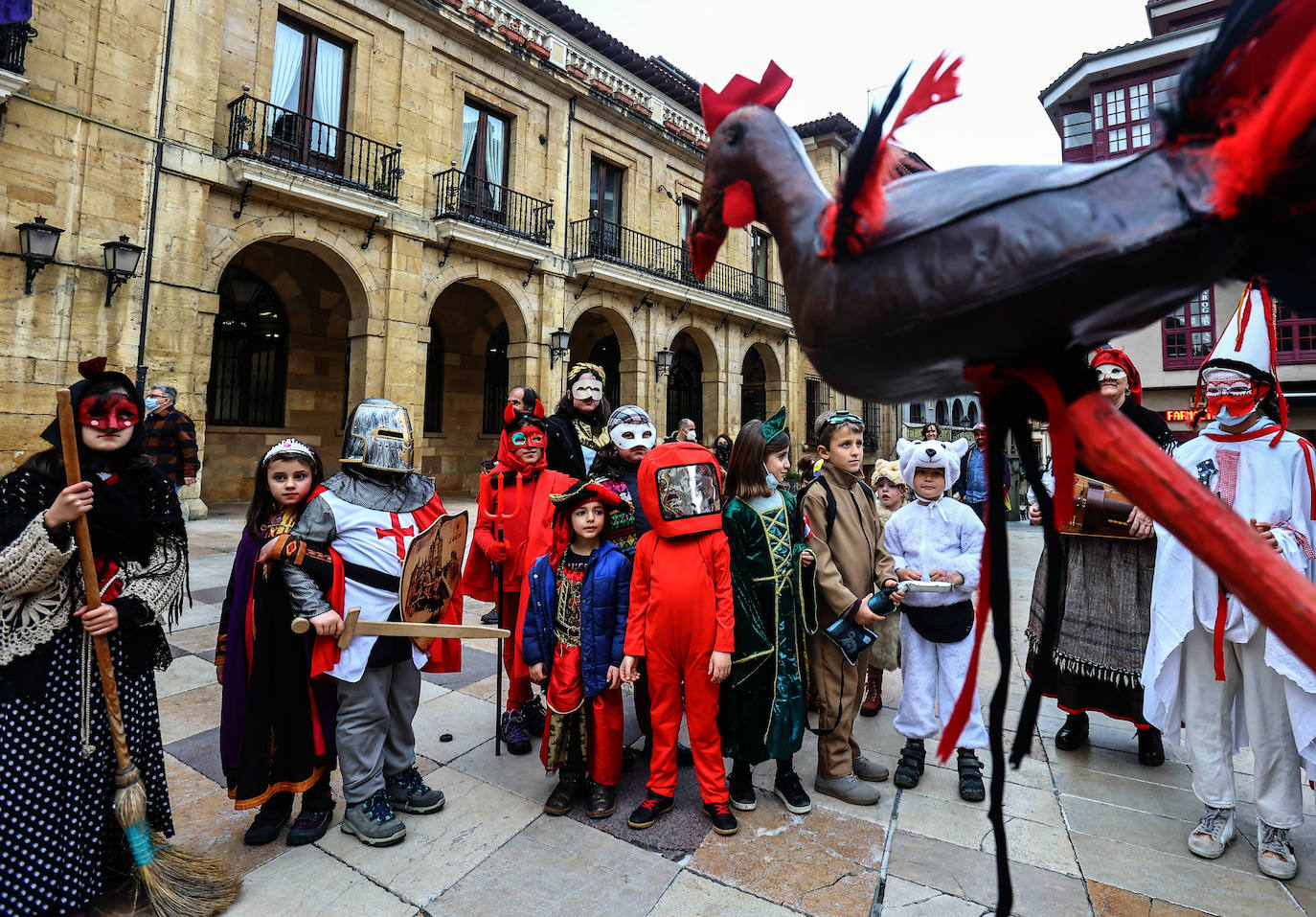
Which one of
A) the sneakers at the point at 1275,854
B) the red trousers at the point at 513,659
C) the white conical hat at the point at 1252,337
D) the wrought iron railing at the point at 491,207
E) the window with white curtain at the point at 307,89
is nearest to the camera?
the white conical hat at the point at 1252,337

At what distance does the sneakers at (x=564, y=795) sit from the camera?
2715 millimetres

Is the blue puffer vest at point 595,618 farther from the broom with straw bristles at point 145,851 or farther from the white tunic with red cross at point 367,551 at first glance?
the broom with straw bristles at point 145,851

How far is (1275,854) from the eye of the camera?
7.66 feet

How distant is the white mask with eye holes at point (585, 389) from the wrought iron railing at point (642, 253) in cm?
911

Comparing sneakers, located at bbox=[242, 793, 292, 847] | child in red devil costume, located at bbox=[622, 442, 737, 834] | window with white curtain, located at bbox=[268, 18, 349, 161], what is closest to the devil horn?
child in red devil costume, located at bbox=[622, 442, 737, 834]

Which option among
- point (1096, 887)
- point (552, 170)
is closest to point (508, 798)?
point (1096, 887)

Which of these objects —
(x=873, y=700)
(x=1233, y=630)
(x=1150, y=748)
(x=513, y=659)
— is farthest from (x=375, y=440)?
(x=1150, y=748)

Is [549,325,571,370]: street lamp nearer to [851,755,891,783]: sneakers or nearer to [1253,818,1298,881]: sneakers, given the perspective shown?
[851,755,891,783]: sneakers

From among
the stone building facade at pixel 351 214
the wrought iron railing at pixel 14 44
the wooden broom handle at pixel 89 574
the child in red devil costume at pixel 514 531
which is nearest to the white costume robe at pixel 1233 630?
the child in red devil costume at pixel 514 531

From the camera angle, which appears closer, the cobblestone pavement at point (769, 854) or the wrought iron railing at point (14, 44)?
the cobblestone pavement at point (769, 854)

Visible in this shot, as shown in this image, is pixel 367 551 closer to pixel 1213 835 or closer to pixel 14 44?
pixel 1213 835

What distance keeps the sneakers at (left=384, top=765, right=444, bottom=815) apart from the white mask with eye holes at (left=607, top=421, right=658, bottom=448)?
191 centimetres

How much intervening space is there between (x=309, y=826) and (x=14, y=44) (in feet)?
33.7

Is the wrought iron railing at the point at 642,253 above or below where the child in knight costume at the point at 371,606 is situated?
above
